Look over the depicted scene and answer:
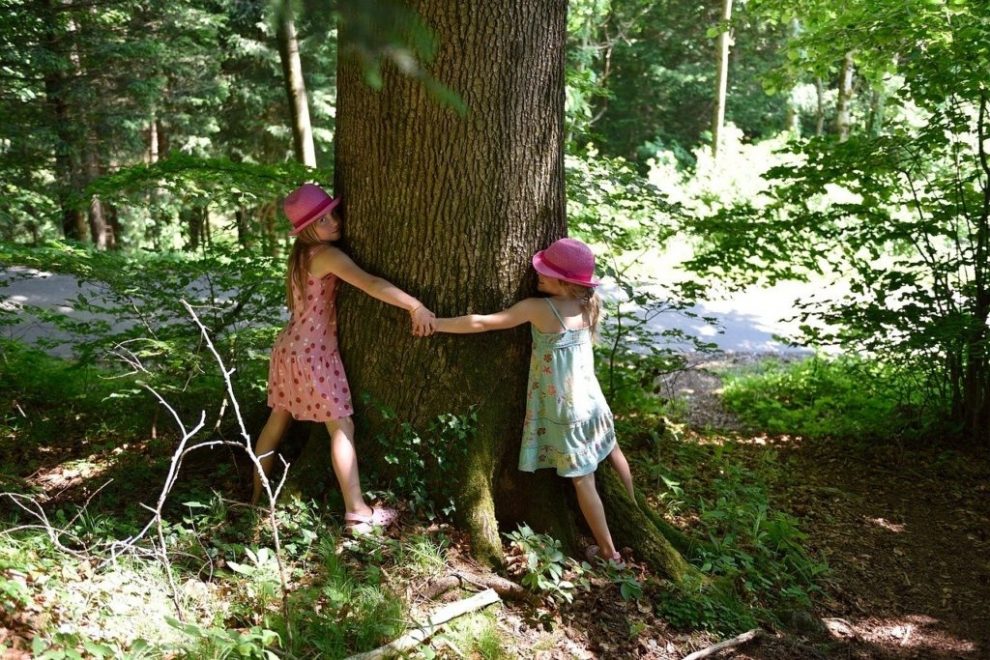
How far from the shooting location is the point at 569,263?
376cm

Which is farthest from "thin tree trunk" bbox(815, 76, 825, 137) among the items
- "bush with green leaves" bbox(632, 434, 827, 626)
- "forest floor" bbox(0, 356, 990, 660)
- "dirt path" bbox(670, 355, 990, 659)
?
"bush with green leaves" bbox(632, 434, 827, 626)

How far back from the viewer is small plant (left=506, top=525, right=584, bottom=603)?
140 inches

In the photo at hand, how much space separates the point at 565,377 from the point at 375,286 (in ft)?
3.36

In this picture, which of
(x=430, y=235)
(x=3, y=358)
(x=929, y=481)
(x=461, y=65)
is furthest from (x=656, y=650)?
(x=3, y=358)

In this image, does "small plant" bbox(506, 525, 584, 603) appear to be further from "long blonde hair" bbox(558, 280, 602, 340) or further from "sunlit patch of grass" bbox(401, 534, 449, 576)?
"long blonde hair" bbox(558, 280, 602, 340)

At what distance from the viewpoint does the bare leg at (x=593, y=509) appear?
12.9 feet

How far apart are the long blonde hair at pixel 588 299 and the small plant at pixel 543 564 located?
41.8 inches

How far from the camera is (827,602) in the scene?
14.0ft

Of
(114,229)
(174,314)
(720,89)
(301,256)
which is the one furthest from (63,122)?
(720,89)

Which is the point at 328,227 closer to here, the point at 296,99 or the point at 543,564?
the point at 543,564

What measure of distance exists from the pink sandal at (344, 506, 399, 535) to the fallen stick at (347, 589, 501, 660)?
593 mm

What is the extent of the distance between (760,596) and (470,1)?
326 cm

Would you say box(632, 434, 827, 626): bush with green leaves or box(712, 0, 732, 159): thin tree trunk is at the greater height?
box(712, 0, 732, 159): thin tree trunk

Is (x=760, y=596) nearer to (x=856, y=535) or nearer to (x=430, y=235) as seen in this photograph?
(x=856, y=535)
